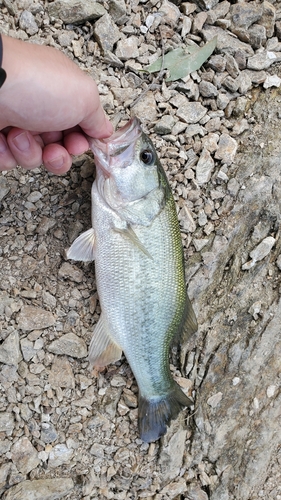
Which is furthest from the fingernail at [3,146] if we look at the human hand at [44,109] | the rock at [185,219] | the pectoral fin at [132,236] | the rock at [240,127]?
the rock at [240,127]

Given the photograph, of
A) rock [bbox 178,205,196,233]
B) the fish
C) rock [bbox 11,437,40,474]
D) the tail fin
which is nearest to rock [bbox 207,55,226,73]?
the fish

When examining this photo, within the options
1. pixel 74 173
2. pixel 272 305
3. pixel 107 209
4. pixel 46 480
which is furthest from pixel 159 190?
pixel 46 480

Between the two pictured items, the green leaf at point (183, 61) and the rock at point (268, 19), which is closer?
the green leaf at point (183, 61)

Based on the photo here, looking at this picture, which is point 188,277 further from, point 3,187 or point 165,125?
point 3,187

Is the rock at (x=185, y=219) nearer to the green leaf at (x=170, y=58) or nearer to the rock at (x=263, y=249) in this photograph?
the rock at (x=263, y=249)

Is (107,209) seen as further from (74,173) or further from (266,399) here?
(266,399)
